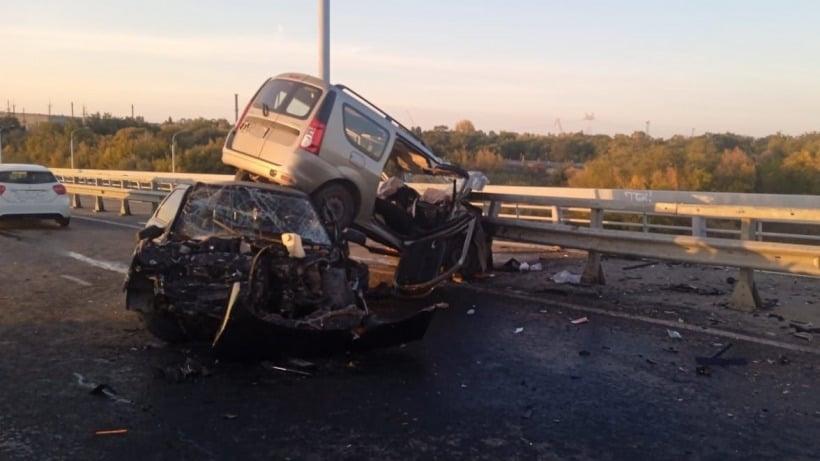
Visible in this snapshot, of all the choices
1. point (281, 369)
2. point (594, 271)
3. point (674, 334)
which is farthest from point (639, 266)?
point (281, 369)

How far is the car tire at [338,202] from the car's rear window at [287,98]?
96 cm

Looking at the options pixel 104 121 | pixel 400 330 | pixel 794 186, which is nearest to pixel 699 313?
pixel 400 330

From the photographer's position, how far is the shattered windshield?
718cm

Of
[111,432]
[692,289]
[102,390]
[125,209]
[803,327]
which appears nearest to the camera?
[111,432]

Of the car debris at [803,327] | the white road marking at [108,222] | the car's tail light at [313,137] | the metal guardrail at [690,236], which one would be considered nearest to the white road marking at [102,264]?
the car's tail light at [313,137]

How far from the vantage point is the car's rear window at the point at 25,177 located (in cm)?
1734

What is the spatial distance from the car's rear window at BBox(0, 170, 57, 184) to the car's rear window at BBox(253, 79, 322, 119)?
987cm

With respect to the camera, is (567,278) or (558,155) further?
(558,155)

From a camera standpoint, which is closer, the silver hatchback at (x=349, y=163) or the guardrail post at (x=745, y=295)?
the guardrail post at (x=745, y=295)

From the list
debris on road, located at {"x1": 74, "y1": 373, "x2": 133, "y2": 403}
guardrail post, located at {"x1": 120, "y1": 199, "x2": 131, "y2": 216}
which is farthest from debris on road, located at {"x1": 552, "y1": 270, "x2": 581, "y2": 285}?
guardrail post, located at {"x1": 120, "y1": 199, "x2": 131, "y2": 216}

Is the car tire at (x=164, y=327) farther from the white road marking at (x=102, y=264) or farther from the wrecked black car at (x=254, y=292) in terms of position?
the white road marking at (x=102, y=264)

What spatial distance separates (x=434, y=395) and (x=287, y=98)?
5.58 m

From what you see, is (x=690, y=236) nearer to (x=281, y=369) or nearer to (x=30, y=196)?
(x=281, y=369)

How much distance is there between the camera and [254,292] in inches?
241
